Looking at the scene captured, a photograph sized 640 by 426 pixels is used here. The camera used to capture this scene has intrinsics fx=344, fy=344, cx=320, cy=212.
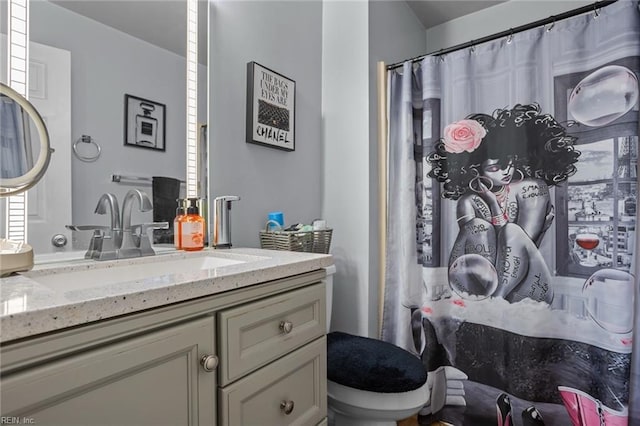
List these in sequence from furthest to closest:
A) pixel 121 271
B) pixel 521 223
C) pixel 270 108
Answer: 1. pixel 270 108
2. pixel 521 223
3. pixel 121 271

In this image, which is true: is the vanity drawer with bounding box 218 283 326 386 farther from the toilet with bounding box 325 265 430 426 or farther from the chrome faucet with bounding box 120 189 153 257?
the chrome faucet with bounding box 120 189 153 257

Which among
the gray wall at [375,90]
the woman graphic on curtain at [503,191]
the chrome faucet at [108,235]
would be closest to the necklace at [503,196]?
the woman graphic on curtain at [503,191]

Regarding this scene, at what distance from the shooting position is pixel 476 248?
5.03ft

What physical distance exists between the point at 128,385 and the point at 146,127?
2.93 ft

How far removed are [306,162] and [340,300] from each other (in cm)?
75

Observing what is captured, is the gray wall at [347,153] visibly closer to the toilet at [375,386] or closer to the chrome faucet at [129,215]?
the toilet at [375,386]

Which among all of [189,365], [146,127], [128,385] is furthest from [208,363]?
[146,127]

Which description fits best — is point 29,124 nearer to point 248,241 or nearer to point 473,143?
point 248,241

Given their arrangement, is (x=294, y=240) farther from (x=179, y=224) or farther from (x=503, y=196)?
(x=503, y=196)

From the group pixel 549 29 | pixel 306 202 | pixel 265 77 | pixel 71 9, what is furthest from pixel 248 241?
pixel 549 29

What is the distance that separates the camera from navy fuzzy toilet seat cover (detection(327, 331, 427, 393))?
1194 millimetres

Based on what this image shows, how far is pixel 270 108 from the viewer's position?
5.06 ft

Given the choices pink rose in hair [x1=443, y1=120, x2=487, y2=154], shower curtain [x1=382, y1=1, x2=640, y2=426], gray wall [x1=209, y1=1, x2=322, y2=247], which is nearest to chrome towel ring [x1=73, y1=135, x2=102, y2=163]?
gray wall [x1=209, y1=1, x2=322, y2=247]

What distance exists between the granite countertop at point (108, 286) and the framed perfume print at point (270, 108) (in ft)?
2.06
